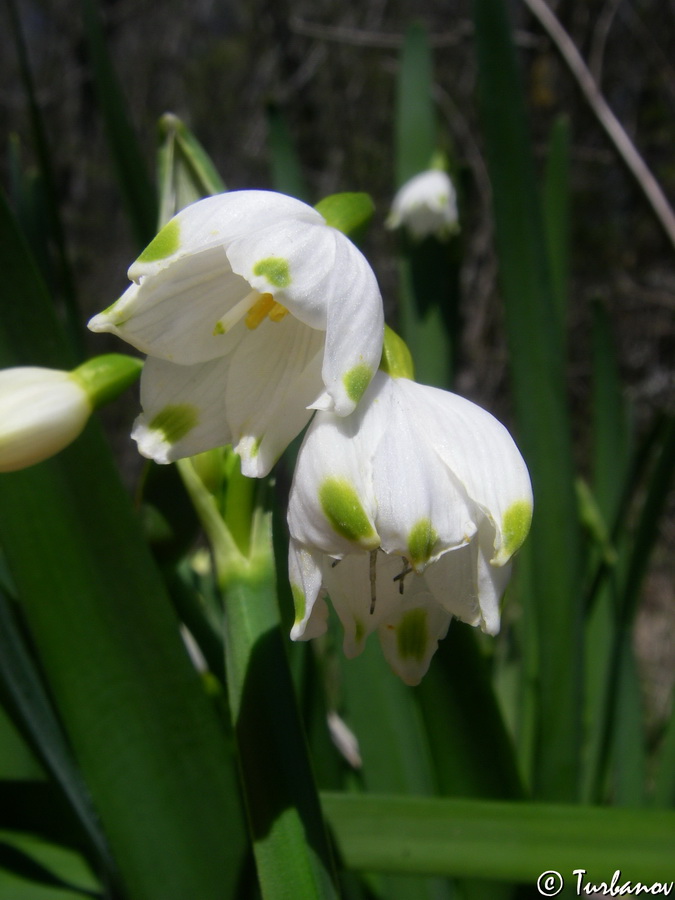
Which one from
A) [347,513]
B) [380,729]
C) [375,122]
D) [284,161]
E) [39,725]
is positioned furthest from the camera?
[375,122]

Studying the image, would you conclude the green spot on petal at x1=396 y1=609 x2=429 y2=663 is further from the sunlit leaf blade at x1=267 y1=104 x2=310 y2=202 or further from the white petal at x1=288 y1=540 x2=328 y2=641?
the sunlit leaf blade at x1=267 y1=104 x2=310 y2=202

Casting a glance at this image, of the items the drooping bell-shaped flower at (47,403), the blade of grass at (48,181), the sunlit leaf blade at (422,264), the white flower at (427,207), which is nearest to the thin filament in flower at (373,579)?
the drooping bell-shaped flower at (47,403)

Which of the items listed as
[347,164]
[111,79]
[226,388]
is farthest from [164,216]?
A: [347,164]

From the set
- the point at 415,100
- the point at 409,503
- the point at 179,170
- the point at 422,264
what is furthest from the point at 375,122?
the point at 409,503

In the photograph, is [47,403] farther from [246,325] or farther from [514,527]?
[514,527]

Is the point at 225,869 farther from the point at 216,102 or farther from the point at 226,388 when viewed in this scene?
the point at 216,102

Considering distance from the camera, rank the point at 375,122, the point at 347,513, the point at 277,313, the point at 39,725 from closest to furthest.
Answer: the point at 347,513
the point at 277,313
the point at 39,725
the point at 375,122

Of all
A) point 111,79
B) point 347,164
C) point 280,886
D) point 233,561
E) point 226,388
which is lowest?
point 347,164

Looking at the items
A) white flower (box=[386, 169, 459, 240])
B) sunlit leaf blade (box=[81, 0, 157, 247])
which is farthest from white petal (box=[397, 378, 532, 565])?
white flower (box=[386, 169, 459, 240])
